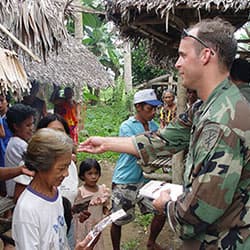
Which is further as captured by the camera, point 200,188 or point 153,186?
point 153,186

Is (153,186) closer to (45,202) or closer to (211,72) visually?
(45,202)

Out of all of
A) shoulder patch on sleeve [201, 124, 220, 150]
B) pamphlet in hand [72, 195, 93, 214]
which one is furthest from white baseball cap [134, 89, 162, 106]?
shoulder patch on sleeve [201, 124, 220, 150]

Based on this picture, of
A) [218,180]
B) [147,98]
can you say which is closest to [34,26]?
[147,98]

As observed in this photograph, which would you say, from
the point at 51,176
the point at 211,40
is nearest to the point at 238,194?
the point at 211,40

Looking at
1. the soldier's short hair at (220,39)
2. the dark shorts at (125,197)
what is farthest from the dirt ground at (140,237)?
the soldier's short hair at (220,39)

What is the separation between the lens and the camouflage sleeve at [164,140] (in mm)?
2379

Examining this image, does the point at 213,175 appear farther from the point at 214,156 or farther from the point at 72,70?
the point at 72,70

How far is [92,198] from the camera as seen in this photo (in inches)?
126

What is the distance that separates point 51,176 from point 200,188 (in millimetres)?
706

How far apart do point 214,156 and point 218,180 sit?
90 mm

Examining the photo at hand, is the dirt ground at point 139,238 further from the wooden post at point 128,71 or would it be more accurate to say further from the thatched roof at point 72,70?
the wooden post at point 128,71

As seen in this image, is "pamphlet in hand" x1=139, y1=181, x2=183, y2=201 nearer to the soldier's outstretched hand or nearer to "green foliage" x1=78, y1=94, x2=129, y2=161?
the soldier's outstretched hand

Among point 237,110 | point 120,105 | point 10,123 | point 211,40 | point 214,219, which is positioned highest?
point 211,40

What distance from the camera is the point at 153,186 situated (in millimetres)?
2207
